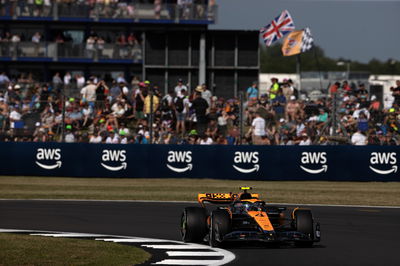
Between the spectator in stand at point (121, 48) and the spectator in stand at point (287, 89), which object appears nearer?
the spectator in stand at point (287, 89)

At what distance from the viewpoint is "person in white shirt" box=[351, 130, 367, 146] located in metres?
28.0

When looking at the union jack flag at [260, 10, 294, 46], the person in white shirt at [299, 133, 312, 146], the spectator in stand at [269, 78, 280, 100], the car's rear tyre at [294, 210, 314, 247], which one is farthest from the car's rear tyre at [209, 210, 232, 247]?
the union jack flag at [260, 10, 294, 46]

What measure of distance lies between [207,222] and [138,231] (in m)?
2.12

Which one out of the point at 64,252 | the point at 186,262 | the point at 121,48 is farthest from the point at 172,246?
the point at 121,48

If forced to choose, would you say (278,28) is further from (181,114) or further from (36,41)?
(36,41)

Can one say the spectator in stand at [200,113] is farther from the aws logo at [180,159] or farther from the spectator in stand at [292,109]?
the spectator in stand at [292,109]

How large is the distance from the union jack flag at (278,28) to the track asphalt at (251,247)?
66.7ft

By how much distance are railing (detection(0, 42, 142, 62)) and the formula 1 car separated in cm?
3868

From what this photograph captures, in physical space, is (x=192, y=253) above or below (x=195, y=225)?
below

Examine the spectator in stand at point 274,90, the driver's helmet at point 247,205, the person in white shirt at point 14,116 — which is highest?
the spectator in stand at point 274,90

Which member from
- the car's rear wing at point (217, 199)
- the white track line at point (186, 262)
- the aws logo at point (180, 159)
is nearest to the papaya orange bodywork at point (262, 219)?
the car's rear wing at point (217, 199)

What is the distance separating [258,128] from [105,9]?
2643cm

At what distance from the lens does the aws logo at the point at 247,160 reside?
28344 mm

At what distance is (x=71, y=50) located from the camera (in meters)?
52.2
